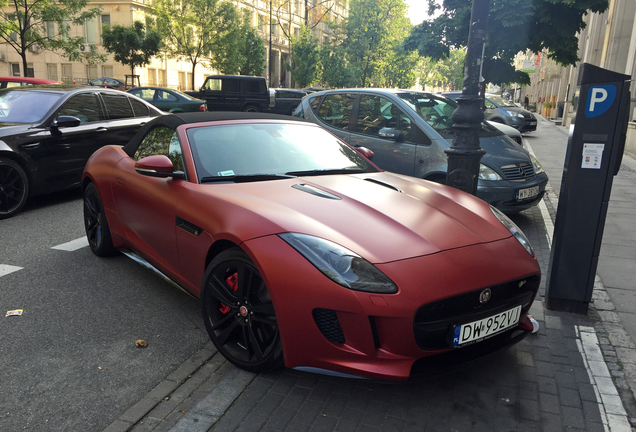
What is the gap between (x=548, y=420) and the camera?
2.67m

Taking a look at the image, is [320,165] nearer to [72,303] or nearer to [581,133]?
[581,133]

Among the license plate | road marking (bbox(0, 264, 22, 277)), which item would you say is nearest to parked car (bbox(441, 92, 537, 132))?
the license plate

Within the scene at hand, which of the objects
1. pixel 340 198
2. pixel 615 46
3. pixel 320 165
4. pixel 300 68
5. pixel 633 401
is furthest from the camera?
pixel 300 68

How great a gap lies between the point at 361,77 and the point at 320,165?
5451 centimetres

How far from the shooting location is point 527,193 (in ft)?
20.9

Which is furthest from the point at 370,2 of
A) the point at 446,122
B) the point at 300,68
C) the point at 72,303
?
the point at 72,303

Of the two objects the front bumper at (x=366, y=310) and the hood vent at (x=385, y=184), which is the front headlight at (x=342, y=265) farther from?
the hood vent at (x=385, y=184)

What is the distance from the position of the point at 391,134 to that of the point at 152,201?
10.8 ft

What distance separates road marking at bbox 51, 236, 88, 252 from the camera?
5.37 m

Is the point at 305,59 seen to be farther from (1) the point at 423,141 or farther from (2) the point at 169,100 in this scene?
(1) the point at 423,141

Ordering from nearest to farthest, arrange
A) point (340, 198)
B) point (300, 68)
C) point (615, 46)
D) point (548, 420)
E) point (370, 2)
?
1. point (548, 420)
2. point (340, 198)
3. point (615, 46)
4. point (300, 68)
5. point (370, 2)

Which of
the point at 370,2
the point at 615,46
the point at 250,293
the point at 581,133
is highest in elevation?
the point at 370,2

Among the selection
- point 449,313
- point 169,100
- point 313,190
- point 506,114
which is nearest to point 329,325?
point 449,313

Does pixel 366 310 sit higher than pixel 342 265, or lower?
lower
